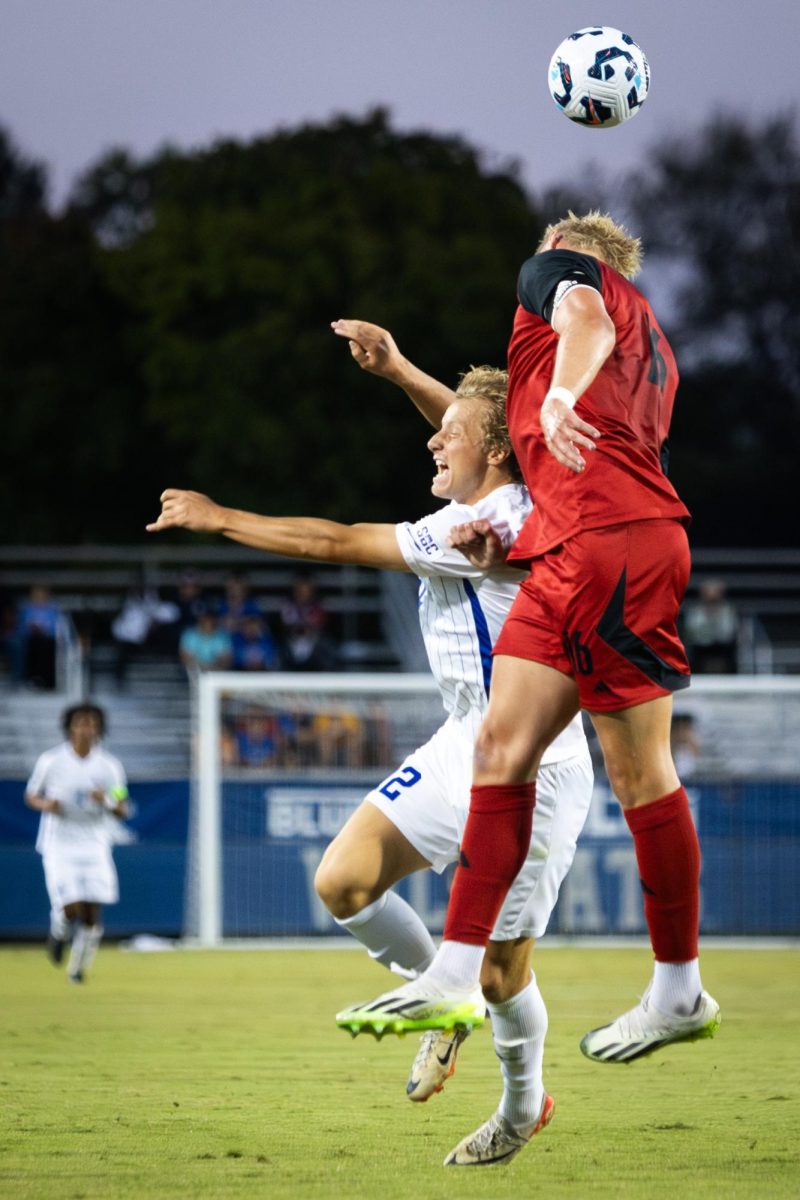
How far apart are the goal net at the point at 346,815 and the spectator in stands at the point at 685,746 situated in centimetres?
2

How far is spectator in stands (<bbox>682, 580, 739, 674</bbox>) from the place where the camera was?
866 inches

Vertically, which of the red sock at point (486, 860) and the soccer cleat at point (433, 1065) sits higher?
the red sock at point (486, 860)

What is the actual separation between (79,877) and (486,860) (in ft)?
35.2

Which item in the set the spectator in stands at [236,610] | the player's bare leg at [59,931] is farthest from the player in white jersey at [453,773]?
the spectator in stands at [236,610]

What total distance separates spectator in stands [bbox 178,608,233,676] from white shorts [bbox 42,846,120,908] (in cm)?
607

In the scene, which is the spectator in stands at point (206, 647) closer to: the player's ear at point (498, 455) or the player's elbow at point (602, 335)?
the player's ear at point (498, 455)

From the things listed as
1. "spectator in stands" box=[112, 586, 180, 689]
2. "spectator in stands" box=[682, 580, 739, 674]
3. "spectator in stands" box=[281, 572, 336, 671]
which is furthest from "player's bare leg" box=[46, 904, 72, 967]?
"spectator in stands" box=[682, 580, 739, 674]

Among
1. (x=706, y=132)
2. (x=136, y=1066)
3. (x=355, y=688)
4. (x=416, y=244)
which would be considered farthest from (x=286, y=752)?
(x=706, y=132)

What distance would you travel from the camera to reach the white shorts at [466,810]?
601 cm

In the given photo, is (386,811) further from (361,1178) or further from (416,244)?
(416,244)

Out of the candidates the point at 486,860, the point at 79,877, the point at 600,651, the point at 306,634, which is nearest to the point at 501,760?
the point at 486,860

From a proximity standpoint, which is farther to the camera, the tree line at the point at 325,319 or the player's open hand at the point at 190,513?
the tree line at the point at 325,319

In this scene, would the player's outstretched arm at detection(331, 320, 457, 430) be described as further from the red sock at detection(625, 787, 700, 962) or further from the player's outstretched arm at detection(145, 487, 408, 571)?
the red sock at detection(625, 787, 700, 962)

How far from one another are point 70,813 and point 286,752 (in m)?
3.34
